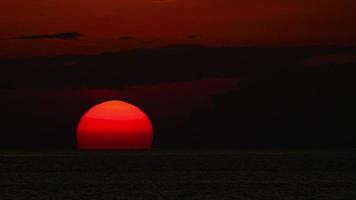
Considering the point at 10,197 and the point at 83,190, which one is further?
the point at 83,190

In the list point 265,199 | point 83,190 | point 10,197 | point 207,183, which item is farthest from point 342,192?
point 10,197

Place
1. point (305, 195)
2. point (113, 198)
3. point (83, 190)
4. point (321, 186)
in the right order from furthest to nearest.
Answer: point (321, 186), point (83, 190), point (305, 195), point (113, 198)

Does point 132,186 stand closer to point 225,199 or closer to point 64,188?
point 64,188

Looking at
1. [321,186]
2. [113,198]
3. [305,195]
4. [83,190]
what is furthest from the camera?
[321,186]

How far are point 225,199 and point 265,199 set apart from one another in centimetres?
291

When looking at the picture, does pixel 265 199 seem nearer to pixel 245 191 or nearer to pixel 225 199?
pixel 225 199

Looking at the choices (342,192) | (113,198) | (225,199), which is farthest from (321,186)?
(113,198)

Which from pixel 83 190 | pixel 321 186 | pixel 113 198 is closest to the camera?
pixel 113 198

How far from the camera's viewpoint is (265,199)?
205 feet

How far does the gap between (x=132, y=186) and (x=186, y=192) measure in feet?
29.0

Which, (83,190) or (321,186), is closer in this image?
(83,190)

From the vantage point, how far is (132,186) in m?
75.2

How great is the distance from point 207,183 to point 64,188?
12572mm

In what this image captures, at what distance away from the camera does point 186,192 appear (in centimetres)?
6744
